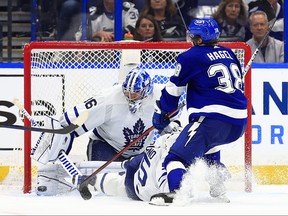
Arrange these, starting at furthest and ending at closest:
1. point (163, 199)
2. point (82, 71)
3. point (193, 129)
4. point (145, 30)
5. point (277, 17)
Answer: point (277, 17) → point (145, 30) → point (82, 71) → point (193, 129) → point (163, 199)

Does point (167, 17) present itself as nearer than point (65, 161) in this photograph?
No

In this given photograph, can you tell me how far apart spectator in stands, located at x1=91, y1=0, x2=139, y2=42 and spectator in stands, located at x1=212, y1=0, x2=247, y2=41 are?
0.57m

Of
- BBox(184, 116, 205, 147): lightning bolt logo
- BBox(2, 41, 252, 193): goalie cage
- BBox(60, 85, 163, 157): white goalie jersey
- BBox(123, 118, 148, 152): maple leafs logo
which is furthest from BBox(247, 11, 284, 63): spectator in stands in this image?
BBox(184, 116, 205, 147): lightning bolt logo

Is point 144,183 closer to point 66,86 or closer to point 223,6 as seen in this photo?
point 66,86

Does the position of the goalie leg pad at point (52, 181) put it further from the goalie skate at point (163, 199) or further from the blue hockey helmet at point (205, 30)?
the blue hockey helmet at point (205, 30)

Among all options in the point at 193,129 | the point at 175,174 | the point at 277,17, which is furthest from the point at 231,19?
the point at 175,174

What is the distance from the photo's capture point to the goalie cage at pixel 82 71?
249 inches

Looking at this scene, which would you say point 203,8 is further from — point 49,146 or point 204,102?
point 204,102

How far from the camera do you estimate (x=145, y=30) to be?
7.08 meters

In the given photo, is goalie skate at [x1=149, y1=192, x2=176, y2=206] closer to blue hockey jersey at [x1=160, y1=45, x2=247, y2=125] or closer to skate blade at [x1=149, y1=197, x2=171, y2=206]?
skate blade at [x1=149, y1=197, x2=171, y2=206]

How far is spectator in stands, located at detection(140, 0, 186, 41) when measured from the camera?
7086mm

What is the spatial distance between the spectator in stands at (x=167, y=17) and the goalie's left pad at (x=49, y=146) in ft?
4.53

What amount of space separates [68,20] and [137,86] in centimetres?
133

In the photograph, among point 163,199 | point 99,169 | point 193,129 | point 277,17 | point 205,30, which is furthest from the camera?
point 277,17
